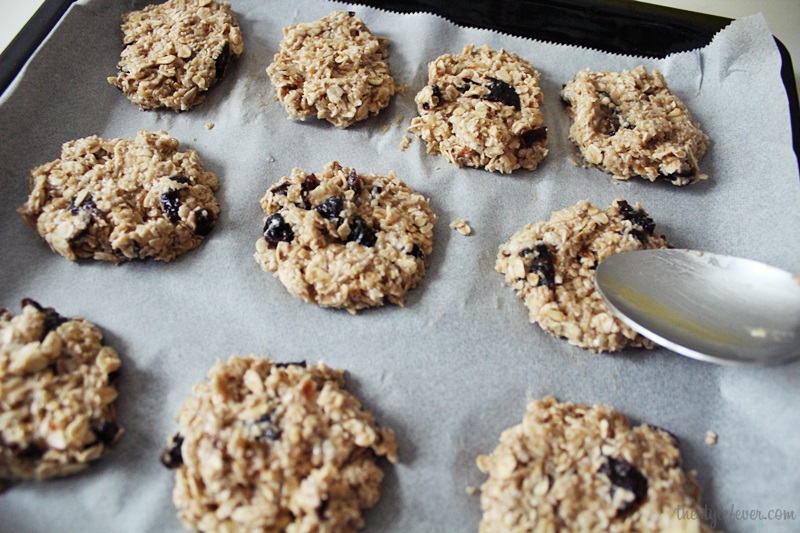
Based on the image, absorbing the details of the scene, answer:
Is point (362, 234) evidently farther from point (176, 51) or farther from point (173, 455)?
point (176, 51)

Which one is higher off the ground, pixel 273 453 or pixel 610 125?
pixel 610 125

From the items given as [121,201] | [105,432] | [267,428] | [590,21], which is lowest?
[105,432]

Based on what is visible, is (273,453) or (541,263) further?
(541,263)

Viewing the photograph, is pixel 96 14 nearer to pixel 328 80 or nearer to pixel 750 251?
pixel 328 80

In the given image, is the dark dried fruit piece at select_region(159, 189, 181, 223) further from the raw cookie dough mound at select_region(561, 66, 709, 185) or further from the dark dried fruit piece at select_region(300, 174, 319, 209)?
the raw cookie dough mound at select_region(561, 66, 709, 185)

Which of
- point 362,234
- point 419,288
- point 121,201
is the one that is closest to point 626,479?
point 419,288

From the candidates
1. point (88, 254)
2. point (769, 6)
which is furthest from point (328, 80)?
point (769, 6)

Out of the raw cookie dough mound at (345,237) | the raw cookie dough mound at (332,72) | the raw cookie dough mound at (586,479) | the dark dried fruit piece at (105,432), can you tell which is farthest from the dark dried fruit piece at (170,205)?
the raw cookie dough mound at (586,479)
